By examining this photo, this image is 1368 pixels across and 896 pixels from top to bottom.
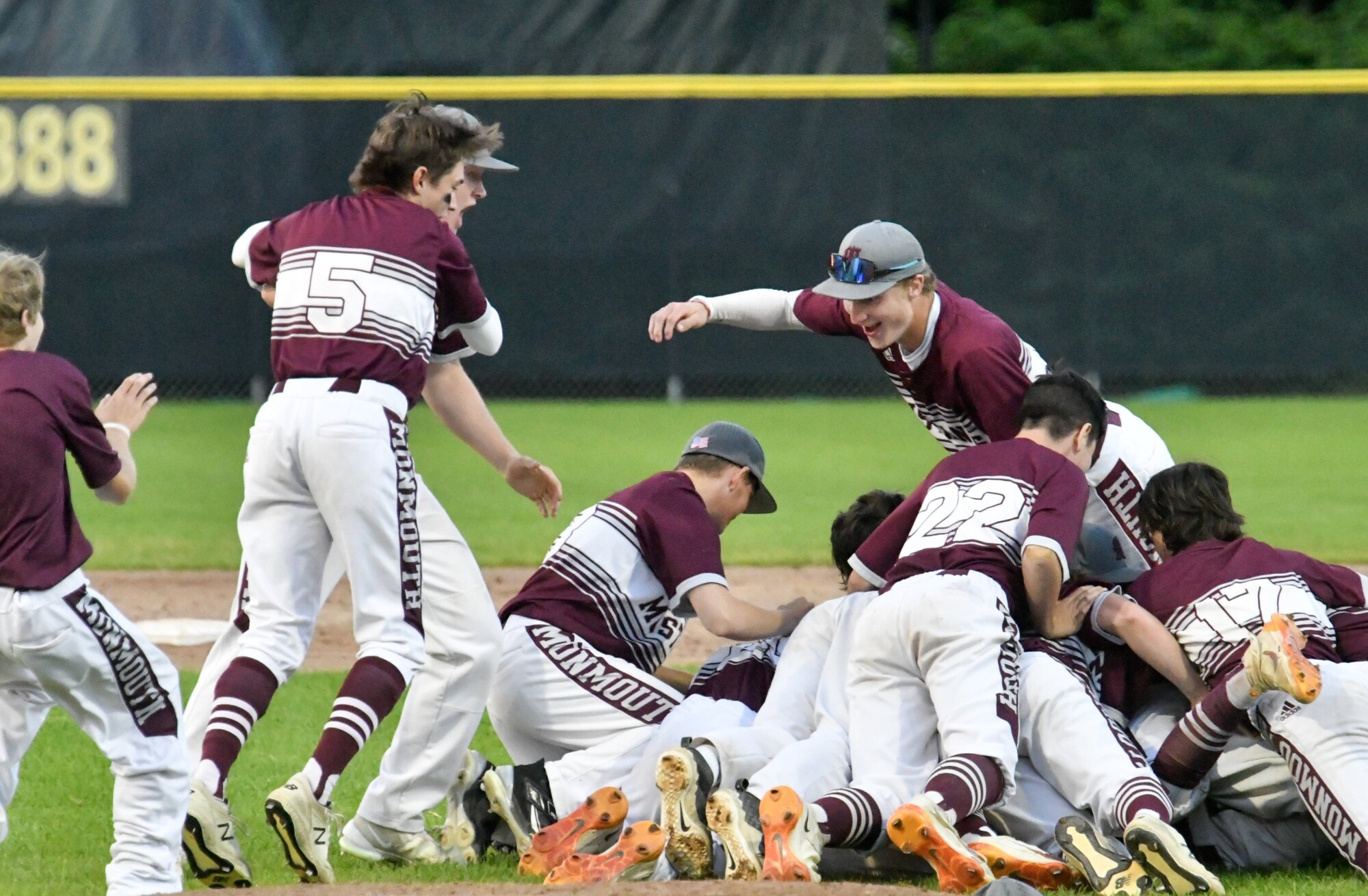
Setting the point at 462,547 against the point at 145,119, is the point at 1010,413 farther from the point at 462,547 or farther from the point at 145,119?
the point at 145,119

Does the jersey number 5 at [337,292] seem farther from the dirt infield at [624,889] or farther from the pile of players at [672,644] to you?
the dirt infield at [624,889]

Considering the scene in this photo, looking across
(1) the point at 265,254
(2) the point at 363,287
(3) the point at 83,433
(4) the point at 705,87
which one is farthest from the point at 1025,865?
(4) the point at 705,87

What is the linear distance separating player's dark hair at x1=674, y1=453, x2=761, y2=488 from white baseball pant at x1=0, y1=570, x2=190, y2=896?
146cm

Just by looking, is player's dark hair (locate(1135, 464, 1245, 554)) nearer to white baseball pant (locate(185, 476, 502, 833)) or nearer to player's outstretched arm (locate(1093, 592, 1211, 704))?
player's outstretched arm (locate(1093, 592, 1211, 704))

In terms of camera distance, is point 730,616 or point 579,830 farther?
point 730,616

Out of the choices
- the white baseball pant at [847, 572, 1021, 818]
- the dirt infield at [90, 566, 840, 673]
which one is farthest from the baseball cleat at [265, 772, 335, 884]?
the dirt infield at [90, 566, 840, 673]

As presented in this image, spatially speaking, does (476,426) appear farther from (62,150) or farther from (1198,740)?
(62,150)

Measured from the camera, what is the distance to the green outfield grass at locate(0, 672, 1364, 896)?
3443mm

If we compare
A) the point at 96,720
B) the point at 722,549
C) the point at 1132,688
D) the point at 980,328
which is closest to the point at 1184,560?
the point at 1132,688

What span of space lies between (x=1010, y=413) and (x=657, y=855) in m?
1.51

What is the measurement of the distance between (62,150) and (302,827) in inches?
446

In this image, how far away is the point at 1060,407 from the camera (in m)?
3.96

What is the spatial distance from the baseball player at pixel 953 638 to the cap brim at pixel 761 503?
1.29 ft

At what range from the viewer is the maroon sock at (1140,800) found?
330cm
